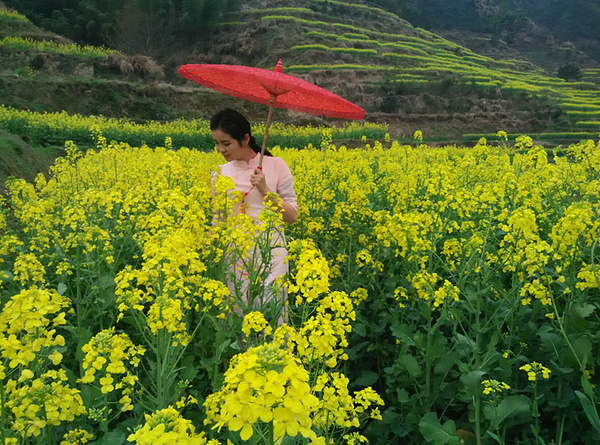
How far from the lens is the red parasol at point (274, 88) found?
3068mm

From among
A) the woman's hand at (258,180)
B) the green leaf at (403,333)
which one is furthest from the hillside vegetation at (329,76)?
the green leaf at (403,333)

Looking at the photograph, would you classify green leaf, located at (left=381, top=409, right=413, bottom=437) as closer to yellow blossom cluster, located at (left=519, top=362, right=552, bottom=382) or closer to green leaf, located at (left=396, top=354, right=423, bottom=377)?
green leaf, located at (left=396, top=354, right=423, bottom=377)

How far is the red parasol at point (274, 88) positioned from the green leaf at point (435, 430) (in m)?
2.08

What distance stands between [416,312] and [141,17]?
4266cm

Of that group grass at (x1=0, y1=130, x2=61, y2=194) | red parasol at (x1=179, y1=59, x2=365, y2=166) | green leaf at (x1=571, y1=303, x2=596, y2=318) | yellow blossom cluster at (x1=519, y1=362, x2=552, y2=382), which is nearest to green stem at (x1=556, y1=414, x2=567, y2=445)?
yellow blossom cluster at (x1=519, y1=362, x2=552, y2=382)

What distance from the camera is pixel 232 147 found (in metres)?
3.35

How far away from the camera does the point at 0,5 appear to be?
30.7 metres

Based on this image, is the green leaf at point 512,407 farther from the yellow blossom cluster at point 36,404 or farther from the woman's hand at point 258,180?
the woman's hand at point 258,180

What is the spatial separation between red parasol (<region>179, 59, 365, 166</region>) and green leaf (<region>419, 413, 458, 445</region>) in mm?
2085

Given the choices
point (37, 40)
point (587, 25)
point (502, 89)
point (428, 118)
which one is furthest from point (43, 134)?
point (587, 25)

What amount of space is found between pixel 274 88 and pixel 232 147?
57 centimetres

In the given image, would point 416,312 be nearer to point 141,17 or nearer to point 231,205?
point 231,205

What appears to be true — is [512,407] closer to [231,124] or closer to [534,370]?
[534,370]

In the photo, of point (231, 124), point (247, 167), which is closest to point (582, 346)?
point (247, 167)
